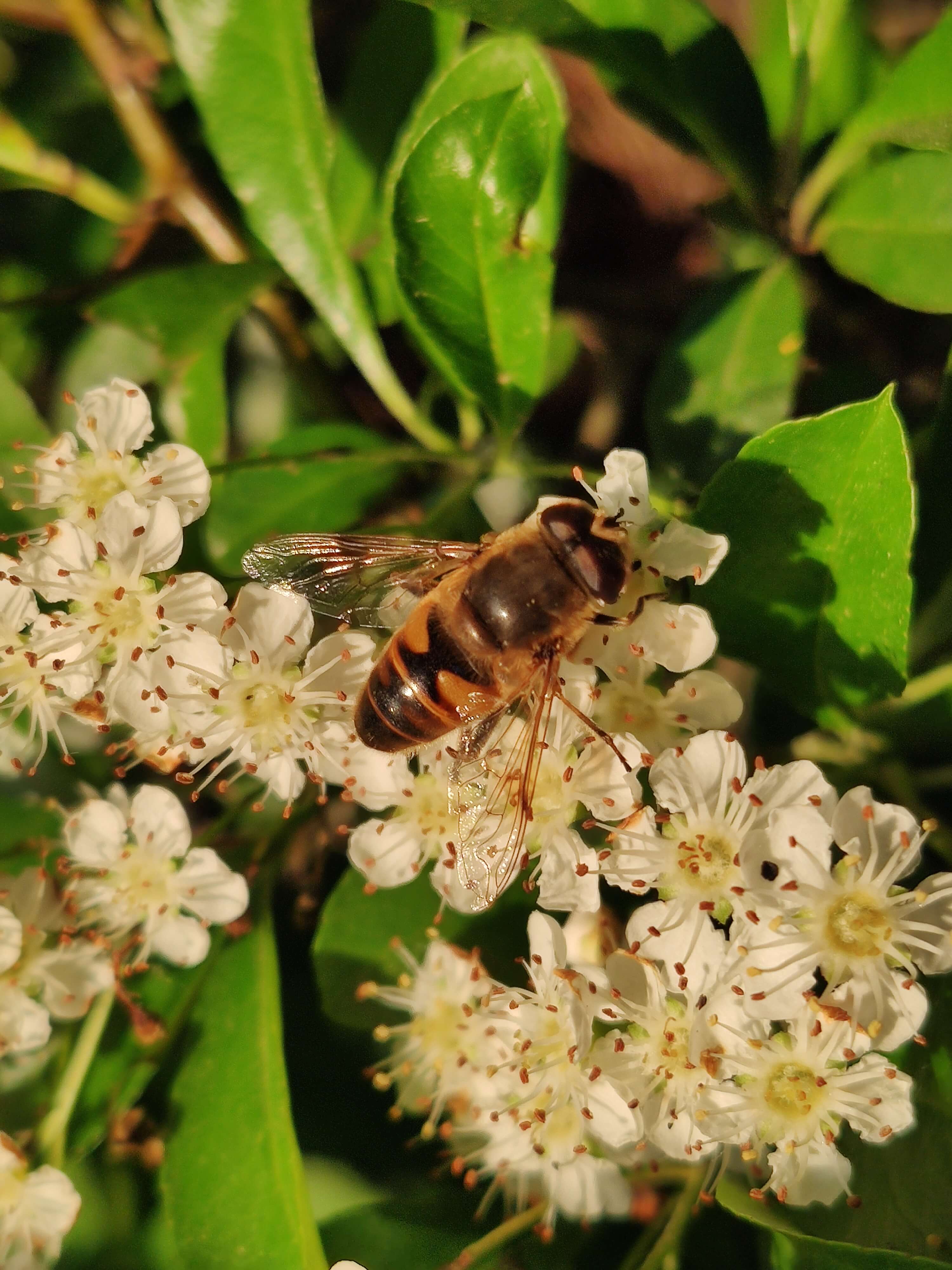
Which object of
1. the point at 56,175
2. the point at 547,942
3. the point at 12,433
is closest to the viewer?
the point at 547,942

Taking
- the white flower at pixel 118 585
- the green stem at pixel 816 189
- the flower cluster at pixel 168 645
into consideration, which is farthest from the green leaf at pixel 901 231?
the white flower at pixel 118 585

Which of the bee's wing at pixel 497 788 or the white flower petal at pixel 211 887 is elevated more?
the bee's wing at pixel 497 788

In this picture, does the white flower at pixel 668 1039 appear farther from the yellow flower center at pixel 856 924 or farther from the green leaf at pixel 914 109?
the green leaf at pixel 914 109

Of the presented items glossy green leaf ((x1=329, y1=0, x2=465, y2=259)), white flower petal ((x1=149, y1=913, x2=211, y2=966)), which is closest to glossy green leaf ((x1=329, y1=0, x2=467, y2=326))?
glossy green leaf ((x1=329, y1=0, x2=465, y2=259))

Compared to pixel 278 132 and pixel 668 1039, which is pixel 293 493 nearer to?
pixel 278 132

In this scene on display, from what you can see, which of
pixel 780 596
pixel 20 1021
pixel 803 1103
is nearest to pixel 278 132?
pixel 780 596

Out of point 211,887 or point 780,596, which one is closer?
point 780,596
